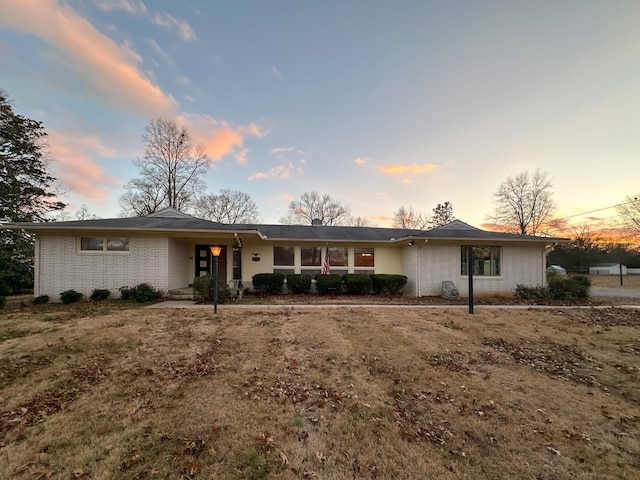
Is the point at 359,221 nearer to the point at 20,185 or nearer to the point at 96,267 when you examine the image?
the point at 96,267

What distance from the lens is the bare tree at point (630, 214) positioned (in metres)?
26.8

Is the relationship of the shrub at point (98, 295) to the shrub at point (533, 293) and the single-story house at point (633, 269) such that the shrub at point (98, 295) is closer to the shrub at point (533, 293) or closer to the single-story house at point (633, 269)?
the shrub at point (533, 293)

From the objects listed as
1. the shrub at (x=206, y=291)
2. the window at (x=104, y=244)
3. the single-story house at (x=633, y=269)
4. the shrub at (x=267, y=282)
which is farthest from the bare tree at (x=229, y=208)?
the single-story house at (x=633, y=269)

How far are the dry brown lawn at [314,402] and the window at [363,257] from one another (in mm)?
7406

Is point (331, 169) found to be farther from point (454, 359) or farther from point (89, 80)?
point (454, 359)

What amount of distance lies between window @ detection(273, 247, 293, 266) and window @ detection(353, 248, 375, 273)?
10.6 feet

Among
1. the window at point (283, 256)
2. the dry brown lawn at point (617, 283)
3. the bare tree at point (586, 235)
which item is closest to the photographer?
the window at point (283, 256)

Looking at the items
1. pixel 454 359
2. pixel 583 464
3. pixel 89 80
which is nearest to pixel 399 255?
pixel 454 359

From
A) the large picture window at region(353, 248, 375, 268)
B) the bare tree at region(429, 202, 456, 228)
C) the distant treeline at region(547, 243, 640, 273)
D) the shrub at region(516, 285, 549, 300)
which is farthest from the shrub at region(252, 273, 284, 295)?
the distant treeline at region(547, 243, 640, 273)

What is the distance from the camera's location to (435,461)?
2432mm

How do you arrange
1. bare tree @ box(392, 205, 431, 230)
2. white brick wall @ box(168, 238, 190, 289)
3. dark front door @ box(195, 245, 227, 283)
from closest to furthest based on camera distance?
white brick wall @ box(168, 238, 190, 289) → dark front door @ box(195, 245, 227, 283) → bare tree @ box(392, 205, 431, 230)

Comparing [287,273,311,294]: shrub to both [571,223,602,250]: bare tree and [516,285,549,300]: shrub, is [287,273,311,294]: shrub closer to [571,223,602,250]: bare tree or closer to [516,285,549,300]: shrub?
[516,285,549,300]: shrub

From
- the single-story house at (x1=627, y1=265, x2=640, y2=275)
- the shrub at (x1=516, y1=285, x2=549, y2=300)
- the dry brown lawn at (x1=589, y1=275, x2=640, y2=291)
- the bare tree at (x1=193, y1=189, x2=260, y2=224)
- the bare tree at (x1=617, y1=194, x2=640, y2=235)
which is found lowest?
the single-story house at (x1=627, y1=265, x2=640, y2=275)

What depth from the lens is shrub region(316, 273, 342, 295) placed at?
12406 millimetres
